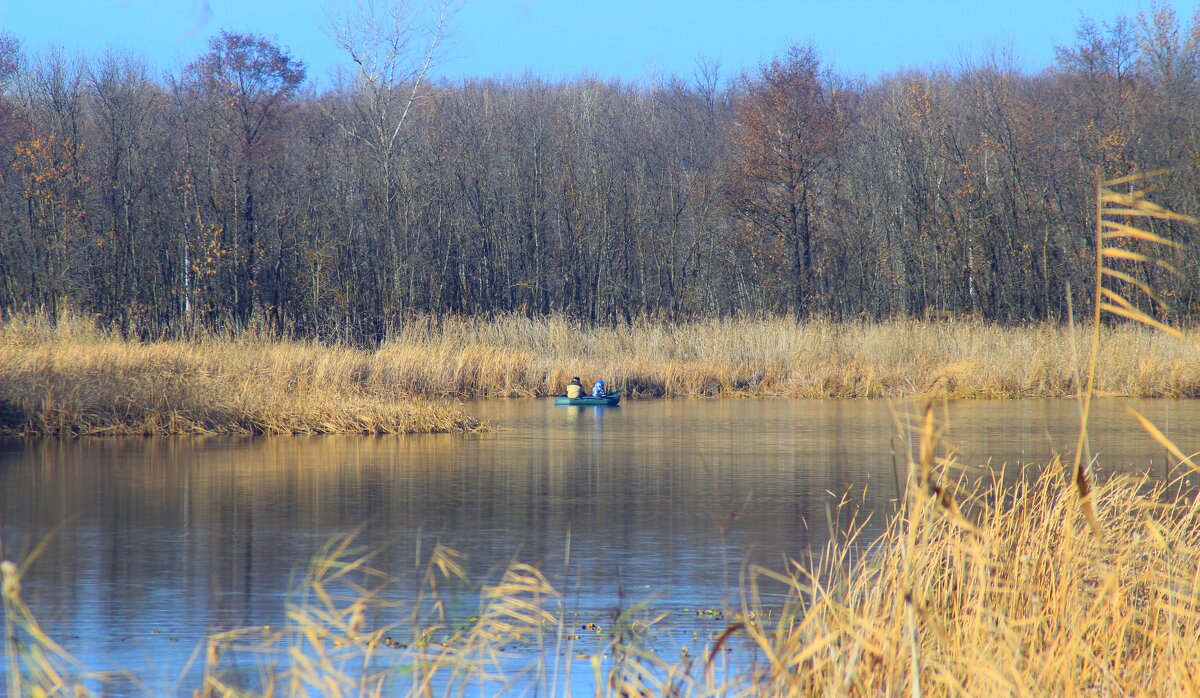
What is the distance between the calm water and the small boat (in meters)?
3.52

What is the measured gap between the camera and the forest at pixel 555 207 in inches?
1457

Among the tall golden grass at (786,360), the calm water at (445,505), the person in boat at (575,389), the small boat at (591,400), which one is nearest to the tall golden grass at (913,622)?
the calm water at (445,505)

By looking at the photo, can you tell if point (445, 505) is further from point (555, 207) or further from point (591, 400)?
point (555, 207)

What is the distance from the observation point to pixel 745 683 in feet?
20.3

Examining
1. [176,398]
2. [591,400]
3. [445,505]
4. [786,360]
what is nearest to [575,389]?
[591,400]

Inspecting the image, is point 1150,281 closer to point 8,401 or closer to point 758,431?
point 758,431

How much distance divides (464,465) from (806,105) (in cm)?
2593

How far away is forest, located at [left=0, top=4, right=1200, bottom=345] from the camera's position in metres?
37.0

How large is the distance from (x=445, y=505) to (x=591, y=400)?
43.6 feet

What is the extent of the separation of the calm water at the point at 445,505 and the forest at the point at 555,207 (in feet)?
52.7

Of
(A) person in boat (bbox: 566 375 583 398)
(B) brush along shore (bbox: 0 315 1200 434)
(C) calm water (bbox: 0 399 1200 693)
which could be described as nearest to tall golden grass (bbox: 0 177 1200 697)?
(C) calm water (bbox: 0 399 1200 693)

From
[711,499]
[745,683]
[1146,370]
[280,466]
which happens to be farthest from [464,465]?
[1146,370]

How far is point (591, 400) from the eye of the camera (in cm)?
2577

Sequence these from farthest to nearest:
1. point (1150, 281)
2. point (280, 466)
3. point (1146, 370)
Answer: point (1150, 281) < point (1146, 370) < point (280, 466)
